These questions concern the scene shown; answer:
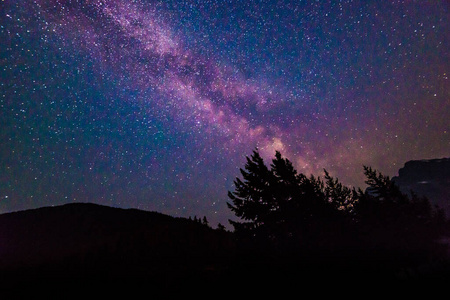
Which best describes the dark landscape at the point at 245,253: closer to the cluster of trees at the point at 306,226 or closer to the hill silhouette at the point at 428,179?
the cluster of trees at the point at 306,226

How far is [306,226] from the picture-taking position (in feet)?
50.3

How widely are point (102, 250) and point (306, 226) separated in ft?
42.9

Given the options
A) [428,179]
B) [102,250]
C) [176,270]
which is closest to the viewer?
[176,270]

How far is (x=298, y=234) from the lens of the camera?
49.8 feet

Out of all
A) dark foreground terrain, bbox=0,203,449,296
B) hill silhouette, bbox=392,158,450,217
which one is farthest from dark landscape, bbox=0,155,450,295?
hill silhouette, bbox=392,158,450,217

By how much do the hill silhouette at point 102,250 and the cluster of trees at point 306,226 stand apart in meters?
3.18

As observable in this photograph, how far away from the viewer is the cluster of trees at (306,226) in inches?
571

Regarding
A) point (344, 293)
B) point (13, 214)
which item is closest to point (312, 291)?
point (344, 293)

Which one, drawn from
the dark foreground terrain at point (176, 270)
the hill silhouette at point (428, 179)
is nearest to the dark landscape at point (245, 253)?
the dark foreground terrain at point (176, 270)

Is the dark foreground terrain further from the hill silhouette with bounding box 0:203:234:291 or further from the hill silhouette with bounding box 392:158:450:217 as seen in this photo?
the hill silhouette with bounding box 392:158:450:217

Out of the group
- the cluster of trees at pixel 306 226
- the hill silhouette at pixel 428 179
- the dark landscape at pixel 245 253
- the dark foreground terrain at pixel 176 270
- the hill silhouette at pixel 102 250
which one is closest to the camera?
the dark foreground terrain at pixel 176 270

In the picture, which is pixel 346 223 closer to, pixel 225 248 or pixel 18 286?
pixel 225 248

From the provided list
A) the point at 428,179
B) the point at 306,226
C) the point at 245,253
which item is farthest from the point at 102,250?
the point at 428,179

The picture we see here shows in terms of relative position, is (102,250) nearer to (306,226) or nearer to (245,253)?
(245,253)
